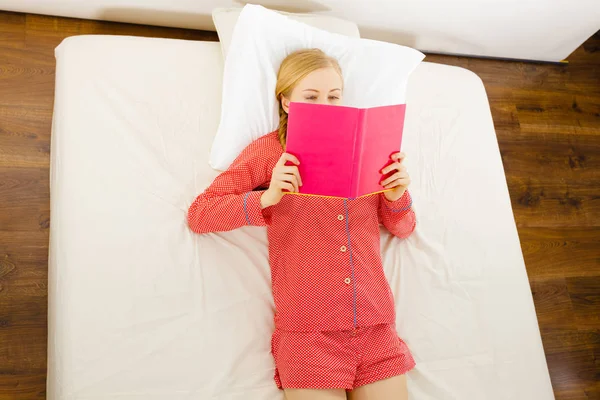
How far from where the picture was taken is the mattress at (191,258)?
3.77ft

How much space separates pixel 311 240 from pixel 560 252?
1.13 meters

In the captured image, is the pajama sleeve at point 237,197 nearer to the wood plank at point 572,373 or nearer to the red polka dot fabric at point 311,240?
the red polka dot fabric at point 311,240

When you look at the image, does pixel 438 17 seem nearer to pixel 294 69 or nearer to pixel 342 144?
pixel 294 69

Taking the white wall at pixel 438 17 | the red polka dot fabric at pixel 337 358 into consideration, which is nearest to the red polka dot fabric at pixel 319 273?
the red polka dot fabric at pixel 337 358

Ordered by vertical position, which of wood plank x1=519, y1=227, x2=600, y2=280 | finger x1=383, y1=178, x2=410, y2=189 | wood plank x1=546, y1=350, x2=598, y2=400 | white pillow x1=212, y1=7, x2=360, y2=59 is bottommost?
wood plank x1=546, y1=350, x2=598, y2=400

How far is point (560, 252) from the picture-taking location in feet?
6.29

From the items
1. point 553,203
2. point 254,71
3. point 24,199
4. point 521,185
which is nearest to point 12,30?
point 24,199

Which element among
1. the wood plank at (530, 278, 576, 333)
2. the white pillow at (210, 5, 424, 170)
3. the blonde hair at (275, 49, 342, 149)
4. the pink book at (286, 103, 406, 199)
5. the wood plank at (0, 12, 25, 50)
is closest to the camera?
the pink book at (286, 103, 406, 199)

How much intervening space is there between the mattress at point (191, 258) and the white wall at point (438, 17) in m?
0.27

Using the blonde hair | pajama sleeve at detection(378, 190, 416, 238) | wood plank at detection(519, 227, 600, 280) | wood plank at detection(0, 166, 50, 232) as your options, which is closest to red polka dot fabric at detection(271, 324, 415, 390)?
pajama sleeve at detection(378, 190, 416, 238)

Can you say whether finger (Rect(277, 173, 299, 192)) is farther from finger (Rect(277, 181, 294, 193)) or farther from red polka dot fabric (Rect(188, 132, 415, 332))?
red polka dot fabric (Rect(188, 132, 415, 332))

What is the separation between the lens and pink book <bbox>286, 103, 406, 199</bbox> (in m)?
1.01

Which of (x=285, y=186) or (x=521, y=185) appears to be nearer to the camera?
(x=285, y=186)

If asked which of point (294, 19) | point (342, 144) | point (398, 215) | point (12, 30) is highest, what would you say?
point (12, 30)
